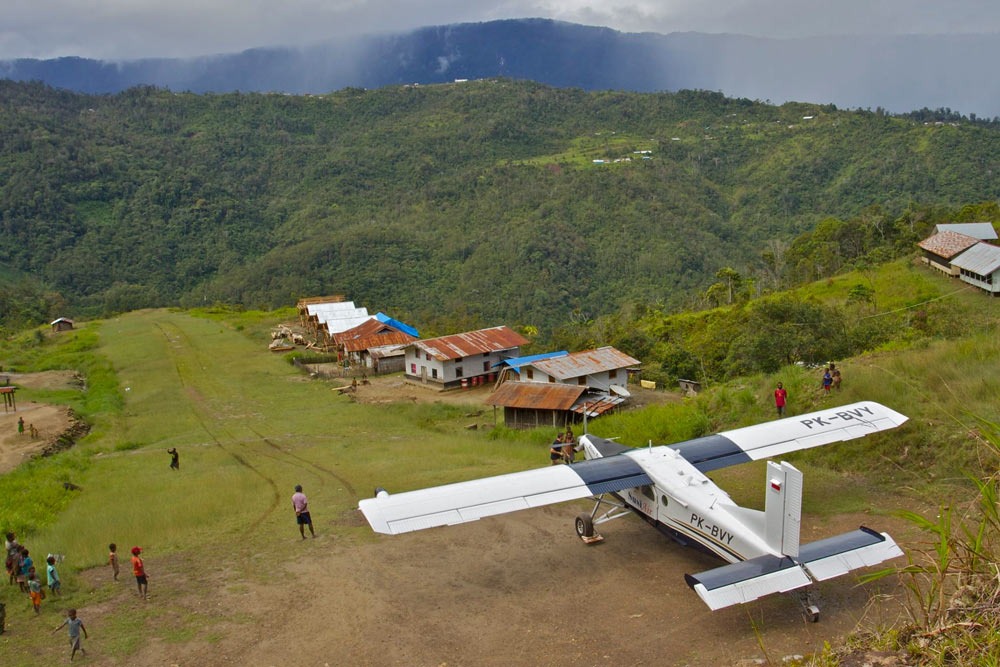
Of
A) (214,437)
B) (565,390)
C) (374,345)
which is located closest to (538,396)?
(565,390)

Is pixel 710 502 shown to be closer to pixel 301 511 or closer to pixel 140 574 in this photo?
pixel 301 511

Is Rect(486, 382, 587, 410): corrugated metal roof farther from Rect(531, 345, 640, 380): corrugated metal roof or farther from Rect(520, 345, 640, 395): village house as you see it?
Rect(520, 345, 640, 395): village house

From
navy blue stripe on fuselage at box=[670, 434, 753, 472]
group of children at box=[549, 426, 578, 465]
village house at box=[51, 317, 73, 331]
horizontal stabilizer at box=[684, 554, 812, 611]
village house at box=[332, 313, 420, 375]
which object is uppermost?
horizontal stabilizer at box=[684, 554, 812, 611]

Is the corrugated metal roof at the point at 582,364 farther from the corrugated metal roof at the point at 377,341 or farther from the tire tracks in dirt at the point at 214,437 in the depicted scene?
the corrugated metal roof at the point at 377,341

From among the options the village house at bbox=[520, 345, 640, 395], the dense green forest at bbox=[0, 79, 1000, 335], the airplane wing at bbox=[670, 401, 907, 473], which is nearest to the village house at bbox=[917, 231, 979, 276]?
the dense green forest at bbox=[0, 79, 1000, 335]

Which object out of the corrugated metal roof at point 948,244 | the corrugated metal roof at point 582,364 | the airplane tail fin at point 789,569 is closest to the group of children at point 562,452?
the airplane tail fin at point 789,569
